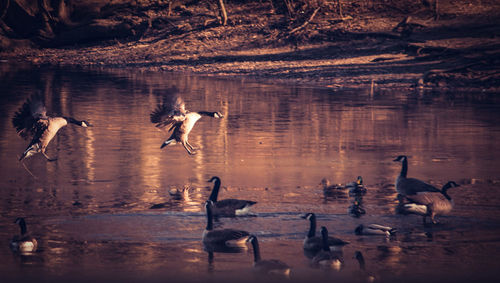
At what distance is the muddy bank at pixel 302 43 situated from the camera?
1083 inches

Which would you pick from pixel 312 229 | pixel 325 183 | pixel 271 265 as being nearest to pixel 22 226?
pixel 271 265

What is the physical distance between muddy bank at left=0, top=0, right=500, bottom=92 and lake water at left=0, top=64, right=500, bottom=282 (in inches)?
142

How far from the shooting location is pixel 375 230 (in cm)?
979

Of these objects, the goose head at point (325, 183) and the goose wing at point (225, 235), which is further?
the goose head at point (325, 183)

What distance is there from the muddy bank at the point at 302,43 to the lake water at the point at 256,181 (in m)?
3.61

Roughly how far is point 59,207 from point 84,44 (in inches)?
1271

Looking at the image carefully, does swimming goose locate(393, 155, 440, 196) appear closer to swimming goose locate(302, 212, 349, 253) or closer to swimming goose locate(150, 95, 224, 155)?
swimming goose locate(302, 212, 349, 253)

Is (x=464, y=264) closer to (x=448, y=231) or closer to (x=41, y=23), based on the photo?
(x=448, y=231)

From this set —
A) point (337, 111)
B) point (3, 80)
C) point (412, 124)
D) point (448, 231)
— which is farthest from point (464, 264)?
point (3, 80)

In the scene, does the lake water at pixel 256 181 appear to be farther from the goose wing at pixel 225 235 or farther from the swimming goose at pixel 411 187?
the swimming goose at pixel 411 187

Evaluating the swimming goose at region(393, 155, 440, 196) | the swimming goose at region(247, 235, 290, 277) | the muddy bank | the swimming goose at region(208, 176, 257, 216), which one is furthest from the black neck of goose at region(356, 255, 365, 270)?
the muddy bank

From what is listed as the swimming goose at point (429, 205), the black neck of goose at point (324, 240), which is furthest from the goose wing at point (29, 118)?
the black neck of goose at point (324, 240)

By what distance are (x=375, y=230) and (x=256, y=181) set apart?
3552 millimetres

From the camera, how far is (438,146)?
15945 mm
